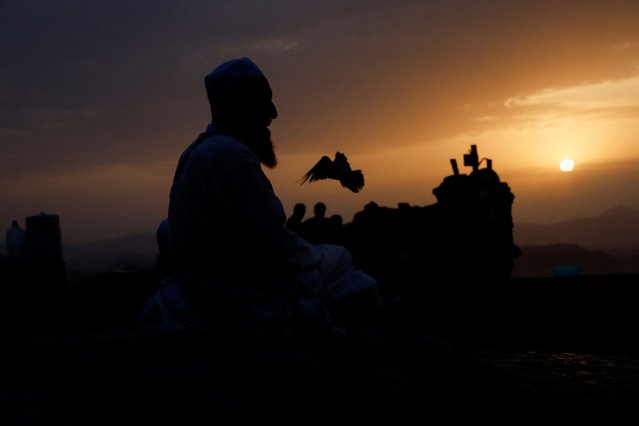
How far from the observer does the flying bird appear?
4711mm

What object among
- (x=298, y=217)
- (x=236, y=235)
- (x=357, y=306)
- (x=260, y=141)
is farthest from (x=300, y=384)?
(x=298, y=217)

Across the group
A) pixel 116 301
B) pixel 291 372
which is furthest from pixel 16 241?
pixel 291 372

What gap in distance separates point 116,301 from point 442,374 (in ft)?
39.8

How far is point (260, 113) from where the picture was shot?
4.41 meters

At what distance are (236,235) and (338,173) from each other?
0.98m

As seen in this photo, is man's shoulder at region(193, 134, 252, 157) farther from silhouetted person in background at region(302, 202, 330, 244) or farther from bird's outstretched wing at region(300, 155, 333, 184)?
silhouetted person in background at region(302, 202, 330, 244)

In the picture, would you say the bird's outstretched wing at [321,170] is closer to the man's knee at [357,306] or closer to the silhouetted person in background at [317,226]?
the man's knee at [357,306]

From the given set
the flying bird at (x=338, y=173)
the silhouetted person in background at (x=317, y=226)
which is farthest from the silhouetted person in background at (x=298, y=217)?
the flying bird at (x=338, y=173)

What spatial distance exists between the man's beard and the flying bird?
0.92 ft

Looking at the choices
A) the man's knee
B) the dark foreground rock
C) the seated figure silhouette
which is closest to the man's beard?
the seated figure silhouette

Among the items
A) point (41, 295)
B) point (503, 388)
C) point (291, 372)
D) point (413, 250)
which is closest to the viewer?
point (503, 388)

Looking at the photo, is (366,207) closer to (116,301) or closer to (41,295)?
(116,301)

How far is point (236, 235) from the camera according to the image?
163 inches

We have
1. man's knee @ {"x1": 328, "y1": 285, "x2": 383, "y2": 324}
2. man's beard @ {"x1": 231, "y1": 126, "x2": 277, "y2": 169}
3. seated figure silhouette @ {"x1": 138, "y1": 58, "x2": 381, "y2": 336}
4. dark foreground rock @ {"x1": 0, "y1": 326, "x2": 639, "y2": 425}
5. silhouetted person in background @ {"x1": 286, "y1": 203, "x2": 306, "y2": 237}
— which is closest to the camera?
dark foreground rock @ {"x1": 0, "y1": 326, "x2": 639, "y2": 425}
